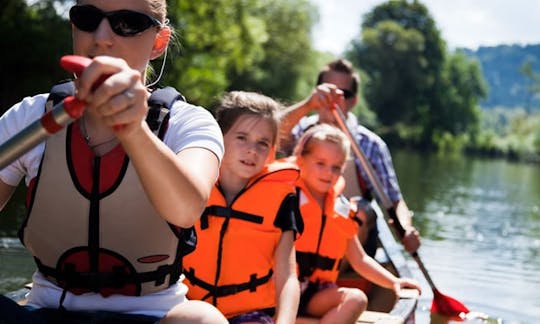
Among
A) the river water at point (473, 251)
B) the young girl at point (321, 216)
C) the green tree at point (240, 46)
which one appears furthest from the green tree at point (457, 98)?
the young girl at point (321, 216)

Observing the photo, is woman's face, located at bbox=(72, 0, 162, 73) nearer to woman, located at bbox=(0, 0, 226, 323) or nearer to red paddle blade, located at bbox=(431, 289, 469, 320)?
woman, located at bbox=(0, 0, 226, 323)

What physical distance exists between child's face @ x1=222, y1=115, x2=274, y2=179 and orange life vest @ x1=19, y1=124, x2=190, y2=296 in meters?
1.04

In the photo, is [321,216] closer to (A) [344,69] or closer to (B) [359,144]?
(B) [359,144]

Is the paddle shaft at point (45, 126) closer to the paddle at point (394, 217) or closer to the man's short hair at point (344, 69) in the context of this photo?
the paddle at point (394, 217)

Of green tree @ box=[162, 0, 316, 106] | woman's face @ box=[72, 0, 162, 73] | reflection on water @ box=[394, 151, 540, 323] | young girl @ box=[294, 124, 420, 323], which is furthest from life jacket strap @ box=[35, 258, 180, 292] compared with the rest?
green tree @ box=[162, 0, 316, 106]

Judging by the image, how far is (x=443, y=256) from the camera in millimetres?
8023

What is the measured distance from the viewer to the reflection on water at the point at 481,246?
6.06 meters

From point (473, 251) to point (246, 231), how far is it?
6.47m

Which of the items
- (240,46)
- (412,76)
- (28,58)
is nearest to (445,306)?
(28,58)

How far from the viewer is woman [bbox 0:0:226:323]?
4.88 ft

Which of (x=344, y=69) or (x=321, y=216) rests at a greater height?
(x=344, y=69)

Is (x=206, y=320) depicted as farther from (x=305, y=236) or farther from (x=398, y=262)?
(x=398, y=262)

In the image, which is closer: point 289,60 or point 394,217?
point 394,217

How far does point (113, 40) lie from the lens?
1.48m
